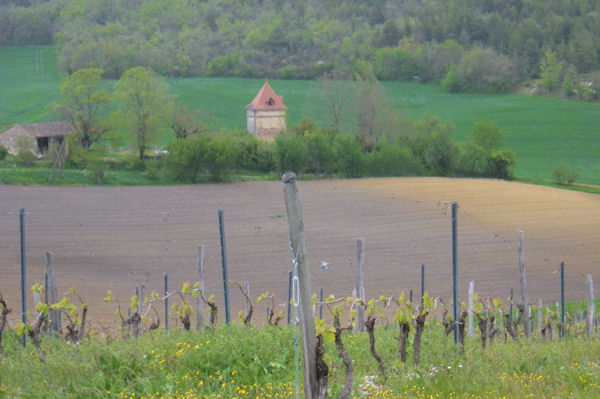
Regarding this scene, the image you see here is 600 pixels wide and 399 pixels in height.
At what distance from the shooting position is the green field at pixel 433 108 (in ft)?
187

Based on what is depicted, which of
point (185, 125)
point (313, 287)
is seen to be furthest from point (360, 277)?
point (185, 125)

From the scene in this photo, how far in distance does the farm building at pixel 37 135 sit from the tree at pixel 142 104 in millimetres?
4257

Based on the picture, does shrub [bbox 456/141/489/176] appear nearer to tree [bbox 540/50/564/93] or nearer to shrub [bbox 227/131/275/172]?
A: shrub [bbox 227/131/275/172]

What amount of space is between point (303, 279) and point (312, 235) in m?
21.9

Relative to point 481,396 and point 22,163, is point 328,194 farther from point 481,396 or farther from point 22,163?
point 481,396

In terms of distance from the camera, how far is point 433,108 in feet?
243

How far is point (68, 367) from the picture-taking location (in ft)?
24.4

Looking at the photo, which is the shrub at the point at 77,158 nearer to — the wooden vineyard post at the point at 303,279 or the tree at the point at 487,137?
the tree at the point at 487,137

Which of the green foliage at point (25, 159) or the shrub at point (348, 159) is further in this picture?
the shrub at point (348, 159)

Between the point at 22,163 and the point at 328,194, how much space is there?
17.4m

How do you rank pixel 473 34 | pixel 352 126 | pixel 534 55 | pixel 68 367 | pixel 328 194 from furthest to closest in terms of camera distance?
pixel 473 34, pixel 534 55, pixel 352 126, pixel 328 194, pixel 68 367

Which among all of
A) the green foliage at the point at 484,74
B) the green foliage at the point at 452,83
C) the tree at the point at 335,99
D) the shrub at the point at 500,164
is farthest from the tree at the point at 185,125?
the green foliage at the point at 484,74

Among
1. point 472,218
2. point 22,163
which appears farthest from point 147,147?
point 472,218

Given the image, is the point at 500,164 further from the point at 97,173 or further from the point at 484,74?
the point at 484,74
